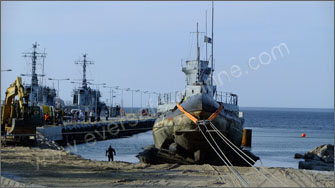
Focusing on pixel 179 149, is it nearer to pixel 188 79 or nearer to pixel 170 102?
pixel 170 102

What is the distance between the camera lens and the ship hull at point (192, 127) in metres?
28.0

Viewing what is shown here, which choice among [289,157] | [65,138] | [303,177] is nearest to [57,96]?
[65,138]

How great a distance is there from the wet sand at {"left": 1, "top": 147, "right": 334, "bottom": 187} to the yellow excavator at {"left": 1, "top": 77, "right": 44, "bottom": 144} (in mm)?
11077

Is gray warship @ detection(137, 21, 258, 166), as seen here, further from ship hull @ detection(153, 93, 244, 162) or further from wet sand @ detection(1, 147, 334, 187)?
wet sand @ detection(1, 147, 334, 187)

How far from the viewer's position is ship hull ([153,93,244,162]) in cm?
2800

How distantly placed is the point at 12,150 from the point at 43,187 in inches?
675

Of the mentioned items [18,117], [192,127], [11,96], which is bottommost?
[192,127]

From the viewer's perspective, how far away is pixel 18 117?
3725 cm

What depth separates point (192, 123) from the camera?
2794 centimetres

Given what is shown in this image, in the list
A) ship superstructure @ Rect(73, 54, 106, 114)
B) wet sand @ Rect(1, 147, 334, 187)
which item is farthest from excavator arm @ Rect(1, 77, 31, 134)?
ship superstructure @ Rect(73, 54, 106, 114)

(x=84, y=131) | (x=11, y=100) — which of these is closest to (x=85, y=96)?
(x=84, y=131)

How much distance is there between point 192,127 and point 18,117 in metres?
14.7

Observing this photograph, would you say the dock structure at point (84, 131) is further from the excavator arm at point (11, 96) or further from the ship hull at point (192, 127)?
the ship hull at point (192, 127)

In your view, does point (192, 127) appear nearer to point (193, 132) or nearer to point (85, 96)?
point (193, 132)
